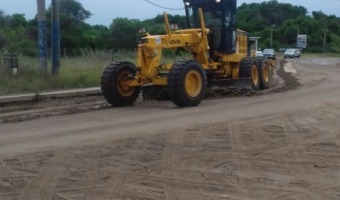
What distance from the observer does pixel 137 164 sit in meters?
8.38

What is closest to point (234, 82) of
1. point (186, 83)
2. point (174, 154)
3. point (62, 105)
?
point (186, 83)

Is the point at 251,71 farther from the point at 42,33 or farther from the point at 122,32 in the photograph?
the point at 122,32

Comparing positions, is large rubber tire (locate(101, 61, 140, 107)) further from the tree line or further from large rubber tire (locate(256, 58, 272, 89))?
large rubber tire (locate(256, 58, 272, 89))

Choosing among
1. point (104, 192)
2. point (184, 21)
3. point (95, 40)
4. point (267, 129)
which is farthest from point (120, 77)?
point (95, 40)

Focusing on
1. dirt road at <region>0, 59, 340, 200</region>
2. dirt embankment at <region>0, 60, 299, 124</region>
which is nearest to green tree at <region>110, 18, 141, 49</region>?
dirt embankment at <region>0, 60, 299, 124</region>

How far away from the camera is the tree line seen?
41066 mm

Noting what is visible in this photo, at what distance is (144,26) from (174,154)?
1779 cm

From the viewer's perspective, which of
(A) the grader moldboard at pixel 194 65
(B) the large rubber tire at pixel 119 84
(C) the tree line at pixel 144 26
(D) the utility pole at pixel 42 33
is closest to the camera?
(A) the grader moldboard at pixel 194 65

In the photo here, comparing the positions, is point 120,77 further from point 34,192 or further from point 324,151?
point 34,192

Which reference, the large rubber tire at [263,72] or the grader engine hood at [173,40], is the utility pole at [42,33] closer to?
the grader engine hood at [173,40]

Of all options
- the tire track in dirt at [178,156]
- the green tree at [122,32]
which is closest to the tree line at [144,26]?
the green tree at [122,32]

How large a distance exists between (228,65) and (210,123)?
7.91 meters

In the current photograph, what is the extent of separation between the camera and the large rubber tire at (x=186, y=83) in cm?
1535

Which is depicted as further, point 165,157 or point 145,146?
point 145,146
